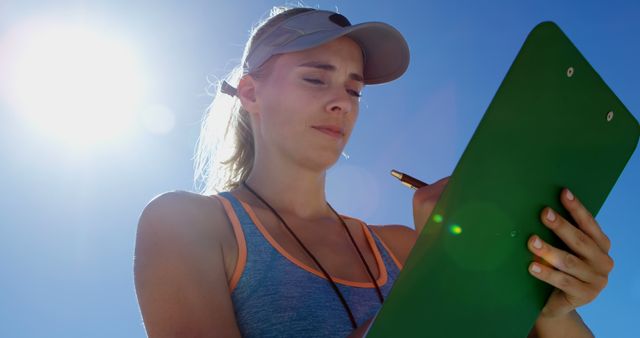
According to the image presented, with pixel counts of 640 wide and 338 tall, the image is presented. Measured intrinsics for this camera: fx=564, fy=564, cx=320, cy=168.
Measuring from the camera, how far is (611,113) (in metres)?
1.45

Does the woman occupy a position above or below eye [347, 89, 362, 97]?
below

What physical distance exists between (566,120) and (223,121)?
69.6 inches

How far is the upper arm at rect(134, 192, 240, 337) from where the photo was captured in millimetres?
1527

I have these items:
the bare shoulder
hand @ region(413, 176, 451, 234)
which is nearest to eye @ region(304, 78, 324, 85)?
the bare shoulder

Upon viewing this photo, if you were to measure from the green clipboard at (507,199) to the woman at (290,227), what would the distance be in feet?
0.25

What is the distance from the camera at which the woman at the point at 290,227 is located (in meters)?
1.52

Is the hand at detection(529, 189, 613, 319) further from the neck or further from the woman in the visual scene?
the neck

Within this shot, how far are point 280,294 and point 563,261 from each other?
→ 0.82 meters

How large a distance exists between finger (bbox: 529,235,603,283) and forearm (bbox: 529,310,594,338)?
239 mm

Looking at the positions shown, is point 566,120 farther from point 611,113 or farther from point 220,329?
point 220,329

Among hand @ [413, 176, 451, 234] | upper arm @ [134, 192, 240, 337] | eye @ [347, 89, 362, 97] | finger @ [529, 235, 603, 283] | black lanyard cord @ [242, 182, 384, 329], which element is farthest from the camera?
eye @ [347, 89, 362, 97]

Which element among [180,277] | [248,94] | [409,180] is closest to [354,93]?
[248,94]

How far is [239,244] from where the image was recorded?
181 centimetres

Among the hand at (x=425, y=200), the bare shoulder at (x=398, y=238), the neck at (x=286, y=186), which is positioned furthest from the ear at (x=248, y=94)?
the hand at (x=425, y=200)
